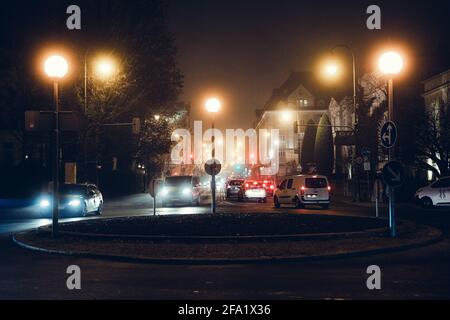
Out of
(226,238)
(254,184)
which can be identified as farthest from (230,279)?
(254,184)

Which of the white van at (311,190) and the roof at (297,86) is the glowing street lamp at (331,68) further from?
the roof at (297,86)

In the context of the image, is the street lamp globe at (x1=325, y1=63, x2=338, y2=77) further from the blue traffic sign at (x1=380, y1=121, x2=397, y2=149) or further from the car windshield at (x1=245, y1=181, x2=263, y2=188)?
the blue traffic sign at (x1=380, y1=121, x2=397, y2=149)

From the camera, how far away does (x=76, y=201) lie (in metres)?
30.7

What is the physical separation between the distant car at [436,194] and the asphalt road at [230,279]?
2119cm

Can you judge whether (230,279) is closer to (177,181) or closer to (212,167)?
(212,167)

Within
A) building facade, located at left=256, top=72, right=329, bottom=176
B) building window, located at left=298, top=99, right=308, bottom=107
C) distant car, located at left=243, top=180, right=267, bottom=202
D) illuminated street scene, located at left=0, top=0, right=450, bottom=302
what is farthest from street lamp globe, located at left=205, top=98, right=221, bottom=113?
building window, located at left=298, top=99, right=308, bottom=107

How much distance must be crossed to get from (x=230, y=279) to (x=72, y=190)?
20.4m

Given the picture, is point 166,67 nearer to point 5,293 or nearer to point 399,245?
point 399,245

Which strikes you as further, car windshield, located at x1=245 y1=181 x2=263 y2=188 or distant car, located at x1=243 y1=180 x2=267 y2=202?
car windshield, located at x1=245 y1=181 x2=263 y2=188

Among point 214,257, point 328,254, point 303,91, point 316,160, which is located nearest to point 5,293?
point 214,257

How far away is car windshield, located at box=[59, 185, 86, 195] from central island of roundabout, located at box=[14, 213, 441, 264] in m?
7.88

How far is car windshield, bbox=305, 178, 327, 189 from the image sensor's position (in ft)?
116
